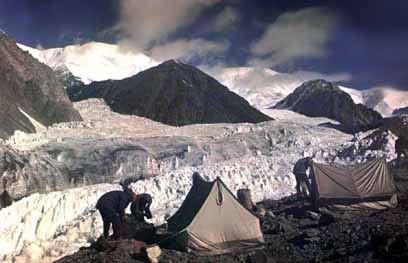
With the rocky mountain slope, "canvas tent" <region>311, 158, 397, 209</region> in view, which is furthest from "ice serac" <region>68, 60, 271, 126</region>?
"canvas tent" <region>311, 158, 397, 209</region>

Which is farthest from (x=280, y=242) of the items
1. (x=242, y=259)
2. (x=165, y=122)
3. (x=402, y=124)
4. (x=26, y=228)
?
(x=165, y=122)

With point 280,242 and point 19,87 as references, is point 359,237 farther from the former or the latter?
point 19,87

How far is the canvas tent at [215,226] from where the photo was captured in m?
14.3

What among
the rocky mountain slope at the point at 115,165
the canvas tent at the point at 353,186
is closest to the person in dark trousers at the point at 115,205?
the rocky mountain slope at the point at 115,165

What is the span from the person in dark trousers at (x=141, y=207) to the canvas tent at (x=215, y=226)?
0.89 meters

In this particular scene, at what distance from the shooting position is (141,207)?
15.1 meters

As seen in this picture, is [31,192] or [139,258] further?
[31,192]

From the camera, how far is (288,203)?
20500mm

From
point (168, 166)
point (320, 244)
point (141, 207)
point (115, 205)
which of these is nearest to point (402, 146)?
point (168, 166)

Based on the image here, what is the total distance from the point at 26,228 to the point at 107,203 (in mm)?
6329

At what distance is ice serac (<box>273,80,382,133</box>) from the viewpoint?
5956 cm

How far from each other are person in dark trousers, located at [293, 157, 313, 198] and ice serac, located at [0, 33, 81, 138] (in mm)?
21643

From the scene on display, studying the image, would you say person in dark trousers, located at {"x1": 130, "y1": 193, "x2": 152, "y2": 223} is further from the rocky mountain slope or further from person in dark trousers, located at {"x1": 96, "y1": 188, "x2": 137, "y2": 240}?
the rocky mountain slope

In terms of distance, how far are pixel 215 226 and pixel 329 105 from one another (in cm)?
4895
